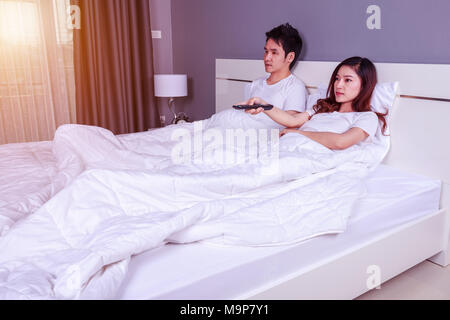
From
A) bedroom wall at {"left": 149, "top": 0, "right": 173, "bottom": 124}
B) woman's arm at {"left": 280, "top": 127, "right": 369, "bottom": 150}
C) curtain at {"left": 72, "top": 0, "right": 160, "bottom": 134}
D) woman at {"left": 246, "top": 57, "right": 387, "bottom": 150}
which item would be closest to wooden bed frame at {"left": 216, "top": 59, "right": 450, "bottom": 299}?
woman at {"left": 246, "top": 57, "right": 387, "bottom": 150}

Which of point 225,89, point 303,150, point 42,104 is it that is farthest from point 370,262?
point 42,104

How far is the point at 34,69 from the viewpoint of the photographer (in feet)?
10.5

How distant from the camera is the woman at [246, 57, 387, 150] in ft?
5.78

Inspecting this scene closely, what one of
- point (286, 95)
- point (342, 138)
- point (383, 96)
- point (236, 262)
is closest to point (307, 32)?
point (286, 95)

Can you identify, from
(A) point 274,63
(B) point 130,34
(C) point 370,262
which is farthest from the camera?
(B) point 130,34

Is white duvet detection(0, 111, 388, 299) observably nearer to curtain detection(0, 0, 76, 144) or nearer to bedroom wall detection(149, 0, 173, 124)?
curtain detection(0, 0, 76, 144)

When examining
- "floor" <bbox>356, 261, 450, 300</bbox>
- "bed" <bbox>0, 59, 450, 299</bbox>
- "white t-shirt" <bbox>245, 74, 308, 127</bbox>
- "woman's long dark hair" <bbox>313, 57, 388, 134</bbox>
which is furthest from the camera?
"white t-shirt" <bbox>245, 74, 308, 127</bbox>

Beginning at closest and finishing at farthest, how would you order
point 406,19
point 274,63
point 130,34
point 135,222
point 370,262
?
point 135,222, point 370,262, point 406,19, point 274,63, point 130,34

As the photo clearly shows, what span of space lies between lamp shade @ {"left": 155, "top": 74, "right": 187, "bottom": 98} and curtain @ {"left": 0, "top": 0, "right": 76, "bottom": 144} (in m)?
0.85

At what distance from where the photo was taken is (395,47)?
1846 mm

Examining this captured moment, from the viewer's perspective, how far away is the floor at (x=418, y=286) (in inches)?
61.9
